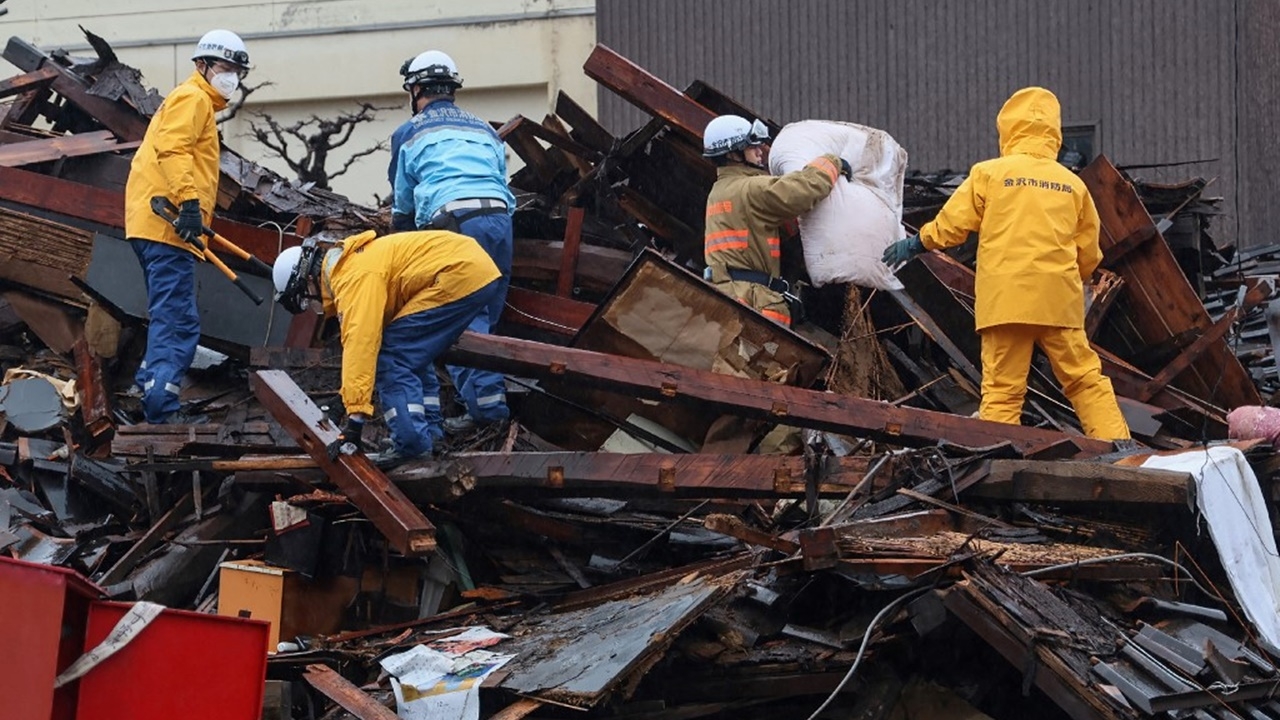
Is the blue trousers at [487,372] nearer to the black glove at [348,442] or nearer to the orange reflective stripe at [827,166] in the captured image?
the black glove at [348,442]

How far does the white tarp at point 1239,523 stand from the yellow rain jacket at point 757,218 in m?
2.70

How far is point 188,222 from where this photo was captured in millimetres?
8570

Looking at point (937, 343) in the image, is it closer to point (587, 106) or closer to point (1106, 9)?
point (1106, 9)

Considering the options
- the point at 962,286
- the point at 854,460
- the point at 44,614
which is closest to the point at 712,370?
the point at 854,460

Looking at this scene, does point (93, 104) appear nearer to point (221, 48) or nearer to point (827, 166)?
point (221, 48)

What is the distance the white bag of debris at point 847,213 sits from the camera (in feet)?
28.8

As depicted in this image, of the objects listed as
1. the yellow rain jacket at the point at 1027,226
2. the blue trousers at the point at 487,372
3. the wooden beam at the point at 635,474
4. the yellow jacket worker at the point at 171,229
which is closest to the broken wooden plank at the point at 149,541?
the yellow jacket worker at the point at 171,229

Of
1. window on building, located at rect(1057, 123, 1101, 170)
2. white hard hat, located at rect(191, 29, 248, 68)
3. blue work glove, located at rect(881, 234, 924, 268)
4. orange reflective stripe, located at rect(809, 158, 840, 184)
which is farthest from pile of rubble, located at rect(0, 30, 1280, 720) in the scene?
window on building, located at rect(1057, 123, 1101, 170)

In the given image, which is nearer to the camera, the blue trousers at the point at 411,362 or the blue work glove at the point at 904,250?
the blue trousers at the point at 411,362

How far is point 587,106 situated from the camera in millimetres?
17531

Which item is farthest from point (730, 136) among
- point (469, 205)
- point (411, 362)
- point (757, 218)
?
point (411, 362)

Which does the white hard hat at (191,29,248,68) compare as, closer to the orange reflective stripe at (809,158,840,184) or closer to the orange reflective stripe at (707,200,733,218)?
the orange reflective stripe at (707,200,733,218)

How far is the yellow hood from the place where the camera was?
8.12 metres

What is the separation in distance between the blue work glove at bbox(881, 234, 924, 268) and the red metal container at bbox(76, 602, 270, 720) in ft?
14.3
